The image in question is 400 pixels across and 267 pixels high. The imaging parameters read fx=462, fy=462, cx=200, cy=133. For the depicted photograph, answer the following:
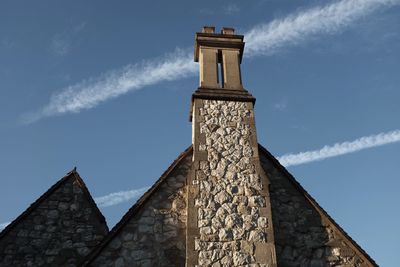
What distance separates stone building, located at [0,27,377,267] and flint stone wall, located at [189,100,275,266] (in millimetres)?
17

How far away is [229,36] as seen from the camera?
1009cm

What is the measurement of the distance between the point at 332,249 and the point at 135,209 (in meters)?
3.52

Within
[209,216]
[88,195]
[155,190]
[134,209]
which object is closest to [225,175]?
[209,216]

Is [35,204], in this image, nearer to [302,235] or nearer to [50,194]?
[50,194]

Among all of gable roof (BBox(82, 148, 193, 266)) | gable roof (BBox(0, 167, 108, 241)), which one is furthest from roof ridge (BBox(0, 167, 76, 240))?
gable roof (BBox(82, 148, 193, 266))

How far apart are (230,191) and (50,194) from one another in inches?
156

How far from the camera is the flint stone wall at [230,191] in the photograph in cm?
745

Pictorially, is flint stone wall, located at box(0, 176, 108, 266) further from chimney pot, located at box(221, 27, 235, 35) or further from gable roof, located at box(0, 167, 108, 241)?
chimney pot, located at box(221, 27, 235, 35)

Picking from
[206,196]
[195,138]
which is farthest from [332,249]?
[195,138]

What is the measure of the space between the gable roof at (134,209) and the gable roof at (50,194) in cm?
165

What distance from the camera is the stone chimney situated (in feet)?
24.5

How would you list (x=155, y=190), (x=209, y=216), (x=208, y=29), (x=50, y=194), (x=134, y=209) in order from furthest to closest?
(x=208, y=29) < (x=50, y=194) < (x=155, y=190) < (x=134, y=209) < (x=209, y=216)

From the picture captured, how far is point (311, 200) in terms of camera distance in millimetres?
8562

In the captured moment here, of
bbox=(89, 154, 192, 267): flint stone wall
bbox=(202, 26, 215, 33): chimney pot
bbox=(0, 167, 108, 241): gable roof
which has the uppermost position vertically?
bbox=(202, 26, 215, 33): chimney pot
